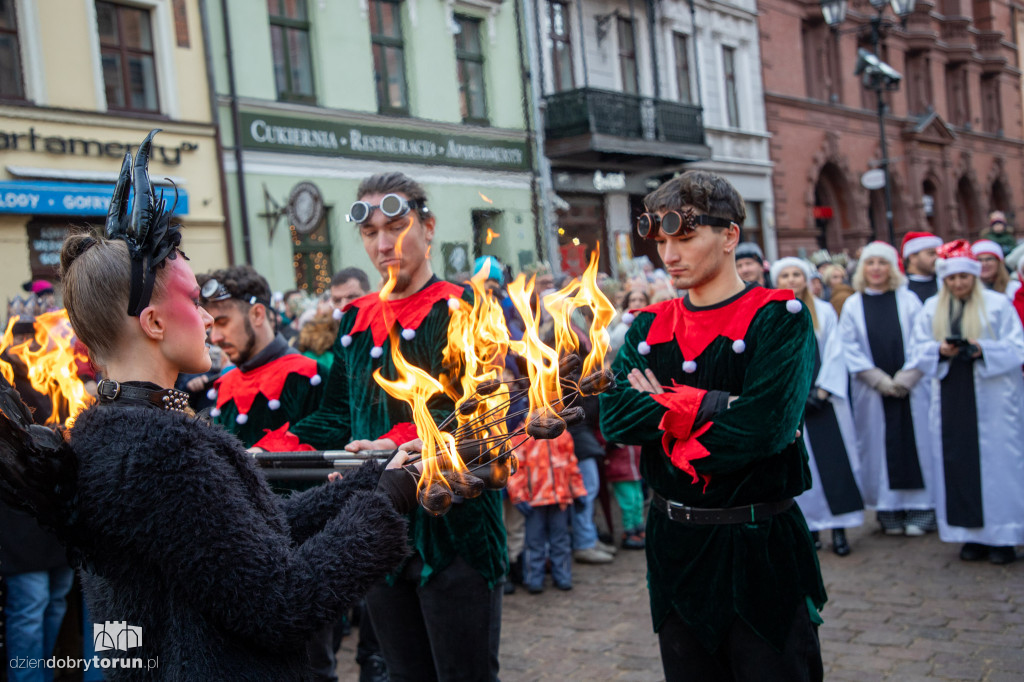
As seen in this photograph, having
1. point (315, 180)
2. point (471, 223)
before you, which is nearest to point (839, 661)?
point (471, 223)

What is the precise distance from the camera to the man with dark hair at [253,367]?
13.4 ft

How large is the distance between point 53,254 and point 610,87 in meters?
13.1

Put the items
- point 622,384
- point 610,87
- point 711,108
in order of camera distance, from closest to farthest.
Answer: point 622,384 → point 610,87 → point 711,108

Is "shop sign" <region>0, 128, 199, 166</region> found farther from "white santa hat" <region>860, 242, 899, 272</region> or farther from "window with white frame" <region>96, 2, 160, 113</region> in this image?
"white santa hat" <region>860, 242, 899, 272</region>

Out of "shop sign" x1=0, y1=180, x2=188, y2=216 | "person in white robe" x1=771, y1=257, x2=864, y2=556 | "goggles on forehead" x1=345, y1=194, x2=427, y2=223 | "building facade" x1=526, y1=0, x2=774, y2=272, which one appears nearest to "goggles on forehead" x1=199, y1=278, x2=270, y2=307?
"goggles on forehead" x1=345, y1=194, x2=427, y2=223

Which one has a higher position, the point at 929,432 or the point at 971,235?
the point at 971,235

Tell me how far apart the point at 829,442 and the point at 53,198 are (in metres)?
10.6

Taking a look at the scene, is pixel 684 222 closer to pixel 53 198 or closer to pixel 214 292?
pixel 214 292

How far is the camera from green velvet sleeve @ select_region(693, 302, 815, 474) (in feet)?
8.87

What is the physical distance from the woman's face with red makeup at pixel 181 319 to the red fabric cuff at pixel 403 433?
958 millimetres

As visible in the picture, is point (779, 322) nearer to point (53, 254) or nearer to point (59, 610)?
point (59, 610)

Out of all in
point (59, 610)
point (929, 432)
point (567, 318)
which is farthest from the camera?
point (929, 432)

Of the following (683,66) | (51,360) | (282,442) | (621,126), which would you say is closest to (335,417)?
(282,442)

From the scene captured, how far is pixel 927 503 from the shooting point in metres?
6.89
